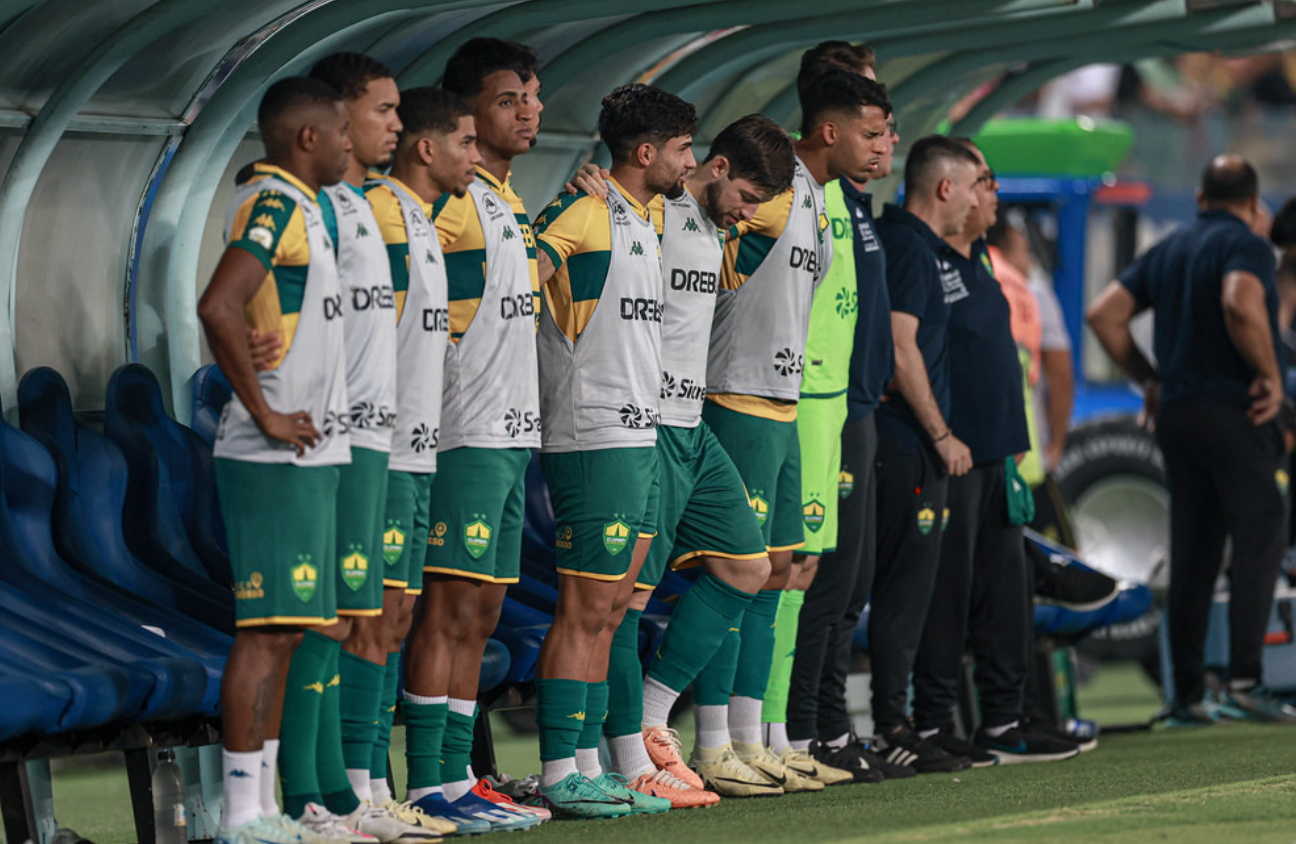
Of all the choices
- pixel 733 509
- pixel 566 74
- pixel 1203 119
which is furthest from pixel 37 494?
pixel 1203 119

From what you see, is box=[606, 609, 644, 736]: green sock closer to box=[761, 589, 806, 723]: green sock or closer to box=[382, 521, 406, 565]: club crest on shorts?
box=[761, 589, 806, 723]: green sock

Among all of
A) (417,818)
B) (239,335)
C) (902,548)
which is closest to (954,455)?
(902,548)

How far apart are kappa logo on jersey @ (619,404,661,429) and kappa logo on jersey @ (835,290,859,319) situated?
3.35 ft

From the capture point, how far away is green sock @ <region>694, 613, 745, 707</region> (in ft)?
21.9

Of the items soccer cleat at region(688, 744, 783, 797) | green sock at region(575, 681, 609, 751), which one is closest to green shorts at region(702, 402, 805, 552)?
soccer cleat at region(688, 744, 783, 797)

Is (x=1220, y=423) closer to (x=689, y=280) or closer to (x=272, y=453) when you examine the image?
(x=689, y=280)

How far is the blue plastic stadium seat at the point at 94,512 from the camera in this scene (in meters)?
6.18

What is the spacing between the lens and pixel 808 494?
22.6 feet

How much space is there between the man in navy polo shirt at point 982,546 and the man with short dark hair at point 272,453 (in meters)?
3.08

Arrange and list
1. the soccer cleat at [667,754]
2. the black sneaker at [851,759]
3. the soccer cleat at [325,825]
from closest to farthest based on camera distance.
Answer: the soccer cleat at [325,825] → the soccer cleat at [667,754] → the black sneaker at [851,759]

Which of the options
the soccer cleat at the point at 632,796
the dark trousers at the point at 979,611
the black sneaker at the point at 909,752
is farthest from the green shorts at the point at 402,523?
the dark trousers at the point at 979,611

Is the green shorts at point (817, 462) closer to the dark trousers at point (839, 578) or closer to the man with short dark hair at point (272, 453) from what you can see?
the dark trousers at point (839, 578)

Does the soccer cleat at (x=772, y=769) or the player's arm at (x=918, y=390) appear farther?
the player's arm at (x=918, y=390)

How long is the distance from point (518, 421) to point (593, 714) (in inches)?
36.7
